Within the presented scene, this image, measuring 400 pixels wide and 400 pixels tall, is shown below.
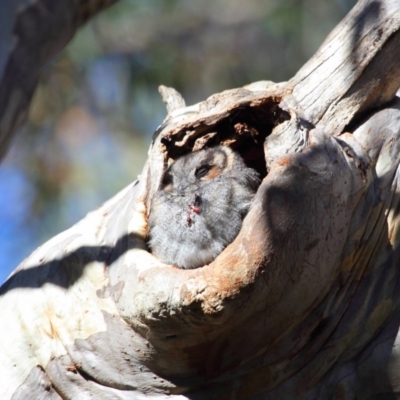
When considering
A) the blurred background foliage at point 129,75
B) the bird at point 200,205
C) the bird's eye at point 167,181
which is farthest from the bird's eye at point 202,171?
the blurred background foliage at point 129,75

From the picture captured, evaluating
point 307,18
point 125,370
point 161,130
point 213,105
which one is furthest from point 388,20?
point 307,18

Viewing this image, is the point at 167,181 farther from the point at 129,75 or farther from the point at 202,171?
the point at 129,75

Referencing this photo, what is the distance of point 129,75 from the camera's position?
18.6 feet

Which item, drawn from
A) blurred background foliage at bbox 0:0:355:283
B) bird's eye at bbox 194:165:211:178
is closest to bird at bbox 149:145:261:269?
bird's eye at bbox 194:165:211:178

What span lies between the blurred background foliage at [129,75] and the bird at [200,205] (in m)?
2.74

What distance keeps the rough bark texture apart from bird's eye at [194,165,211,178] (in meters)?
0.13

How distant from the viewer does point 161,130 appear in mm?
2645

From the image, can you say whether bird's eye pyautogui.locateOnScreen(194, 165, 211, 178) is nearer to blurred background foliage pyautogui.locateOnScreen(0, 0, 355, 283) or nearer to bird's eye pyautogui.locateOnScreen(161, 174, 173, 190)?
bird's eye pyautogui.locateOnScreen(161, 174, 173, 190)

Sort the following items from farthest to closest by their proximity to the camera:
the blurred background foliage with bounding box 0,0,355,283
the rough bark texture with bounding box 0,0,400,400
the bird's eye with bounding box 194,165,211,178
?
1. the blurred background foliage with bounding box 0,0,355,283
2. the bird's eye with bounding box 194,165,211,178
3. the rough bark texture with bounding box 0,0,400,400

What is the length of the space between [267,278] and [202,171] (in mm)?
860

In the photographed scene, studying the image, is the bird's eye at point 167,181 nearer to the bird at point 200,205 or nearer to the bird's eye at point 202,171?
the bird at point 200,205

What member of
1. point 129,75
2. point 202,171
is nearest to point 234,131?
point 202,171

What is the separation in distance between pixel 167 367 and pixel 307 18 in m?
3.86

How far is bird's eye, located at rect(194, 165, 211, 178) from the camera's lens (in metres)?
2.84
